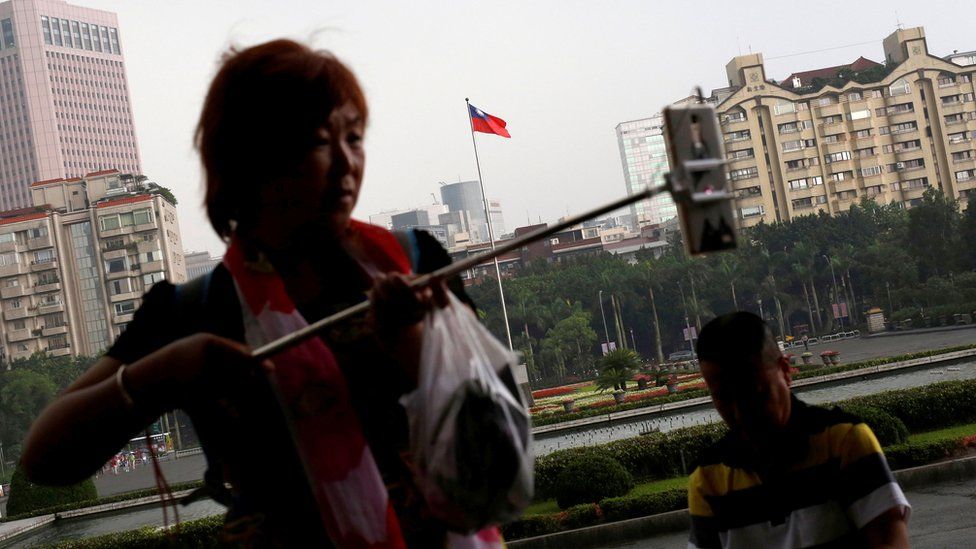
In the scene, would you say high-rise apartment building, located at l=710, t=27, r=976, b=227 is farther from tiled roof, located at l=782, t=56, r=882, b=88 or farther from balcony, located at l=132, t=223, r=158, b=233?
balcony, located at l=132, t=223, r=158, b=233

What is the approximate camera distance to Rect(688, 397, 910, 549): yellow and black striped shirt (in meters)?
1.99

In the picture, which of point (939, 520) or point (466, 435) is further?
point (939, 520)

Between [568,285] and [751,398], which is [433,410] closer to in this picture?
[751,398]

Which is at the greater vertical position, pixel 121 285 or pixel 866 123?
pixel 866 123

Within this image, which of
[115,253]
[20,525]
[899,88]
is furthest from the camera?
[899,88]

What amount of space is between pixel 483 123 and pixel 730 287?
37.0 metres

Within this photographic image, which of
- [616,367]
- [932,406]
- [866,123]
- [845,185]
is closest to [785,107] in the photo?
[866,123]

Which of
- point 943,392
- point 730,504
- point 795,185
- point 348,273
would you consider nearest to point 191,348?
point 348,273

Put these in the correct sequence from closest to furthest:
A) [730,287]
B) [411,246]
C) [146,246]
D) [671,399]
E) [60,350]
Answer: [411,246] → [671,399] → [730,287] → [146,246] → [60,350]

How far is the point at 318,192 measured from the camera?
1.22 m

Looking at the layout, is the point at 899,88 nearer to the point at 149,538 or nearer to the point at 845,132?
the point at 845,132

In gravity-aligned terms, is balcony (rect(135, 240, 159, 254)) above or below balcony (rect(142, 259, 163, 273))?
above

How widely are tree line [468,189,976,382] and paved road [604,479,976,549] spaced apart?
45.1 metres

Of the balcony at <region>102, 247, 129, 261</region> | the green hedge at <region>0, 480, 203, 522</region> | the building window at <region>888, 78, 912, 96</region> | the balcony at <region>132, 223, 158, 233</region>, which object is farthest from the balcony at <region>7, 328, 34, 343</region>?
the building window at <region>888, 78, 912, 96</region>
